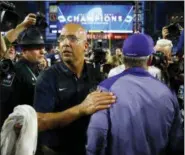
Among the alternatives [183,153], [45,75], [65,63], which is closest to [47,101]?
[45,75]

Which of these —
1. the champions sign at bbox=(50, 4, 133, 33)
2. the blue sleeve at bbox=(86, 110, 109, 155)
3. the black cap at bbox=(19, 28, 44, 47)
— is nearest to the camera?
the blue sleeve at bbox=(86, 110, 109, 155)

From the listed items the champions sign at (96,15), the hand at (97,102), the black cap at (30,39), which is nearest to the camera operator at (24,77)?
the black cap at (30,39)

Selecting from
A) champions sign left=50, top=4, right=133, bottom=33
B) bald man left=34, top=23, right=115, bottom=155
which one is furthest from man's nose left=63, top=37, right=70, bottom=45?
champions sign left=50, top=4, right=133, bottom=33

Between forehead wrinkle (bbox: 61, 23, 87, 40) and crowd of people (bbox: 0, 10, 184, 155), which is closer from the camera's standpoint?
crowd of people (bbox: 0, 10, 184, 155)

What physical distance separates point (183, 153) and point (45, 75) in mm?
954

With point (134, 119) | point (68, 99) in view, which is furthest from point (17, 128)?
point (68, 99)

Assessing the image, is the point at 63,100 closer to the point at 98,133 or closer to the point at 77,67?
the point at 77,67

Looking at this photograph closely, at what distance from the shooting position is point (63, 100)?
Answer: 7.80 ft

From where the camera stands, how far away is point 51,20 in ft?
51.2

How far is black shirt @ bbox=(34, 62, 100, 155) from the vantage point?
7.62ft

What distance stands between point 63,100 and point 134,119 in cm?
55

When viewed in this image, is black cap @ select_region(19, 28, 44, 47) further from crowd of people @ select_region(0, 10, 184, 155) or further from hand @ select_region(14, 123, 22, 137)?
hand @ select_region(14, 123, 22, 137)

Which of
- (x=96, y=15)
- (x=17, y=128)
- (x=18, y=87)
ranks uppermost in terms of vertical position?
(x=96, y=15)

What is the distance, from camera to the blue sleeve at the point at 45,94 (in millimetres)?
2277
